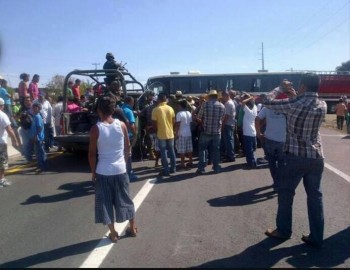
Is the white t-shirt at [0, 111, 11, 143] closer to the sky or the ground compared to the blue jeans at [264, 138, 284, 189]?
closer to the sky

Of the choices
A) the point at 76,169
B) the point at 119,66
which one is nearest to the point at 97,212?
the point at 76,169

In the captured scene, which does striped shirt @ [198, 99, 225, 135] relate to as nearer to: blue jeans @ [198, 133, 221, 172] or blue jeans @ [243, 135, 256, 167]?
blue jeans @ [198, 133, 221, 172]

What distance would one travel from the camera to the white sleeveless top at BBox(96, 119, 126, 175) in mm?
4770

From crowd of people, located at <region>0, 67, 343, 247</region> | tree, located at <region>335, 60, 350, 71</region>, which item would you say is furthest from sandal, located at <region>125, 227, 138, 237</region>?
tree, located at <region>335, 60, 350, 71</region>

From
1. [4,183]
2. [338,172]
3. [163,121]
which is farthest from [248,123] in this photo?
[4,183]

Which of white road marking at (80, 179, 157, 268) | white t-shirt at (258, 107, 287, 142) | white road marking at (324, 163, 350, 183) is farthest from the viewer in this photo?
white road marking at (324, 163, 350, 183)

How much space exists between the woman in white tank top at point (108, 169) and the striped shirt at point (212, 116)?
4242mm

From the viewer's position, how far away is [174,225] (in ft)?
18.0

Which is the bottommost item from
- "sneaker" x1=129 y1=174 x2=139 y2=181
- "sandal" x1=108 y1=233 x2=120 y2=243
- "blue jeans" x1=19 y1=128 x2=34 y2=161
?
"sneaker" x1=129 y1=174 x2=139 y2=181

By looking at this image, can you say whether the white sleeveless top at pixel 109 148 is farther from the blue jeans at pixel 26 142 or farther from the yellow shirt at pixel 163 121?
the blue jeans at pixel 26 142

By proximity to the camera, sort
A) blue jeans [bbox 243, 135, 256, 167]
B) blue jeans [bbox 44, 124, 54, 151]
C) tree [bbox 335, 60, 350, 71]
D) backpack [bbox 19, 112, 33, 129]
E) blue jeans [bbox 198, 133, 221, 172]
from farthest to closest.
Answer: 1. tree [bbox 335, 60, 350, 71]
2. blue jeans [bbox 44, 124, 54, 151]
3. blue jeans [bbox 243, 135, 256, 167]
4. backpack [bbox 19, 112, 33, 129]
5. blue jeans [bbox 198, 133, 221, 172]

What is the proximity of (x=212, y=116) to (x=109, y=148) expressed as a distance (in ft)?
14.5

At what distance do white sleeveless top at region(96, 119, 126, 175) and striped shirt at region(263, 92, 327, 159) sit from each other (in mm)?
1922

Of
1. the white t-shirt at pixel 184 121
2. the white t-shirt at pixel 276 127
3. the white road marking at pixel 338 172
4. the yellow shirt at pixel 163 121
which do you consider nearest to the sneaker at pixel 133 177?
the yellow shirt at pixel 163 121
